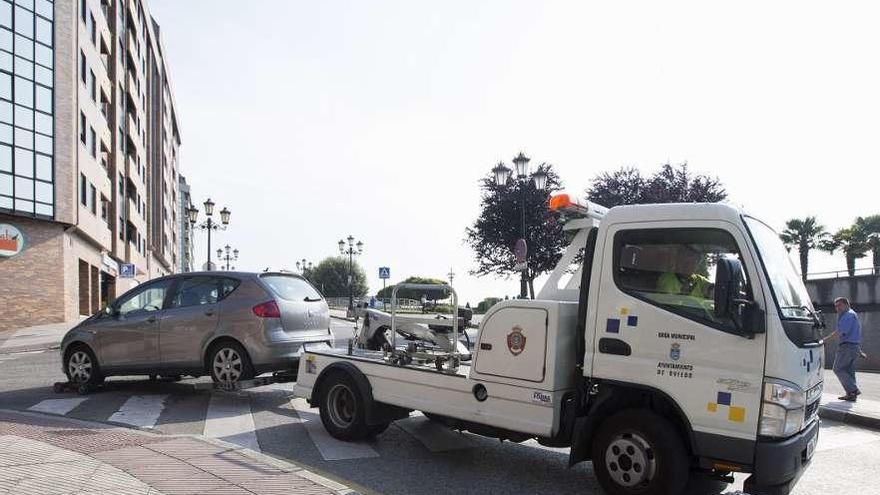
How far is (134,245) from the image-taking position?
49.0 m

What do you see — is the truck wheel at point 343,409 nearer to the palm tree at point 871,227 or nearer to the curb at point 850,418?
the curb at point 850,418

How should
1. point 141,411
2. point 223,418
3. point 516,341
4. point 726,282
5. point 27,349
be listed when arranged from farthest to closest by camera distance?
1. point 27,349
2. point 141,411
3. point 223,418
4. point 516,341
5. point 726,282

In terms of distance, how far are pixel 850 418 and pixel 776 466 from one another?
5.93 m

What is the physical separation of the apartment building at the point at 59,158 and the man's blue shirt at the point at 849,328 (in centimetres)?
2930

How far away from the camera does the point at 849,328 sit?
1052 centimetres

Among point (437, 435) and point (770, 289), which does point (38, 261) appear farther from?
point (770, 289)

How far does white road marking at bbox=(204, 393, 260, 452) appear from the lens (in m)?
6.83

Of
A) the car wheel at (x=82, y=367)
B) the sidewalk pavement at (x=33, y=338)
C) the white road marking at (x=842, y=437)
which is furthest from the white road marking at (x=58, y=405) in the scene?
the sidewalk pavement at (x=33, y=338)

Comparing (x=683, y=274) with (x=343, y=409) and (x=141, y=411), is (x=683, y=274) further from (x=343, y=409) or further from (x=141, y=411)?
(x=141, y=411)

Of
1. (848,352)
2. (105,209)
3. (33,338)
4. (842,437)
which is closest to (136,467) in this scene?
(842,437)

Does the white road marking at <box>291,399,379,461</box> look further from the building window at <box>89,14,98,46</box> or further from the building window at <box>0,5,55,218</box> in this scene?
the building window at <box>89,14,98,46</box>

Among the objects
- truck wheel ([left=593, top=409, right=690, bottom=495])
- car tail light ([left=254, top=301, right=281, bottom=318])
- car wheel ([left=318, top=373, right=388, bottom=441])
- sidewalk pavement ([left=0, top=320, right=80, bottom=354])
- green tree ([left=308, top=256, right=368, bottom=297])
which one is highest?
car tail light ([left=254, top=301, right=281, bottom=318])

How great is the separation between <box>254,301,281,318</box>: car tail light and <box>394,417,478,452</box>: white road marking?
2.20 m

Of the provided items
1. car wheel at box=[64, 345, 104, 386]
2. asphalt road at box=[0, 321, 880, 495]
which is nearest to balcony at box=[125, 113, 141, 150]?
asphalt road at box=[0, 321, 880, 495]
